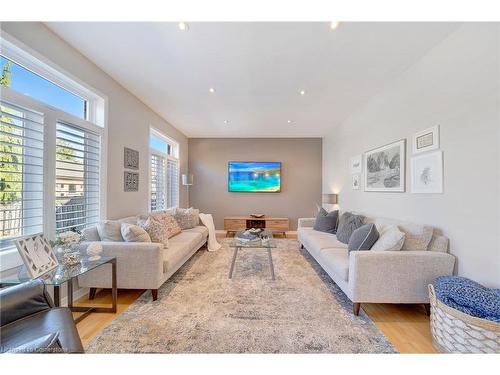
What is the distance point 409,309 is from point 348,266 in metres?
0.75

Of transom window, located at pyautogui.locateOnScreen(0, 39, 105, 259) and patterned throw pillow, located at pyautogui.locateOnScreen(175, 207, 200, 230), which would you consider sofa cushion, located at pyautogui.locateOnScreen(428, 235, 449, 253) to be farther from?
transom window, located at pyautogui.locateOnScreen(0, 39, 105, 259)

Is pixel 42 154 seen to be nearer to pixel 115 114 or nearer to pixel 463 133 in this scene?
pixel 115 114

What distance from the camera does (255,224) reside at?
5.43 meters

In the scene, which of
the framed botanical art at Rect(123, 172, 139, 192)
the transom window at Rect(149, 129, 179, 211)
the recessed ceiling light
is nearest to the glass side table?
the framed botanical art at Rect(123, 172, 139, 192)

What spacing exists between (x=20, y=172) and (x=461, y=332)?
3454 millimetres

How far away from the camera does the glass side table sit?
5.19ft

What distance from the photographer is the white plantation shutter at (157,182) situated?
4102 millimetres

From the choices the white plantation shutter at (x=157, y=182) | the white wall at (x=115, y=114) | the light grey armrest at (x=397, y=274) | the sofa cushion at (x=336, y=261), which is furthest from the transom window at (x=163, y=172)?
the light grey armrest at (x=397, y=274)

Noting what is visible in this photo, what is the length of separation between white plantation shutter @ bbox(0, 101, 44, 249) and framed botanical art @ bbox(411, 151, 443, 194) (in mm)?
3729

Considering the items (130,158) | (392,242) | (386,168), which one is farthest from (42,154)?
(386,168)

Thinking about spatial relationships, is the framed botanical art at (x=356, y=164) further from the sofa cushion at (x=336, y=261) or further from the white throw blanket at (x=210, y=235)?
the white throw blanket at (x=210, y=235)

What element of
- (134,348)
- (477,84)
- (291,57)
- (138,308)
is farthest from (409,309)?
(291,57)

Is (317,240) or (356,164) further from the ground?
(356,164)
